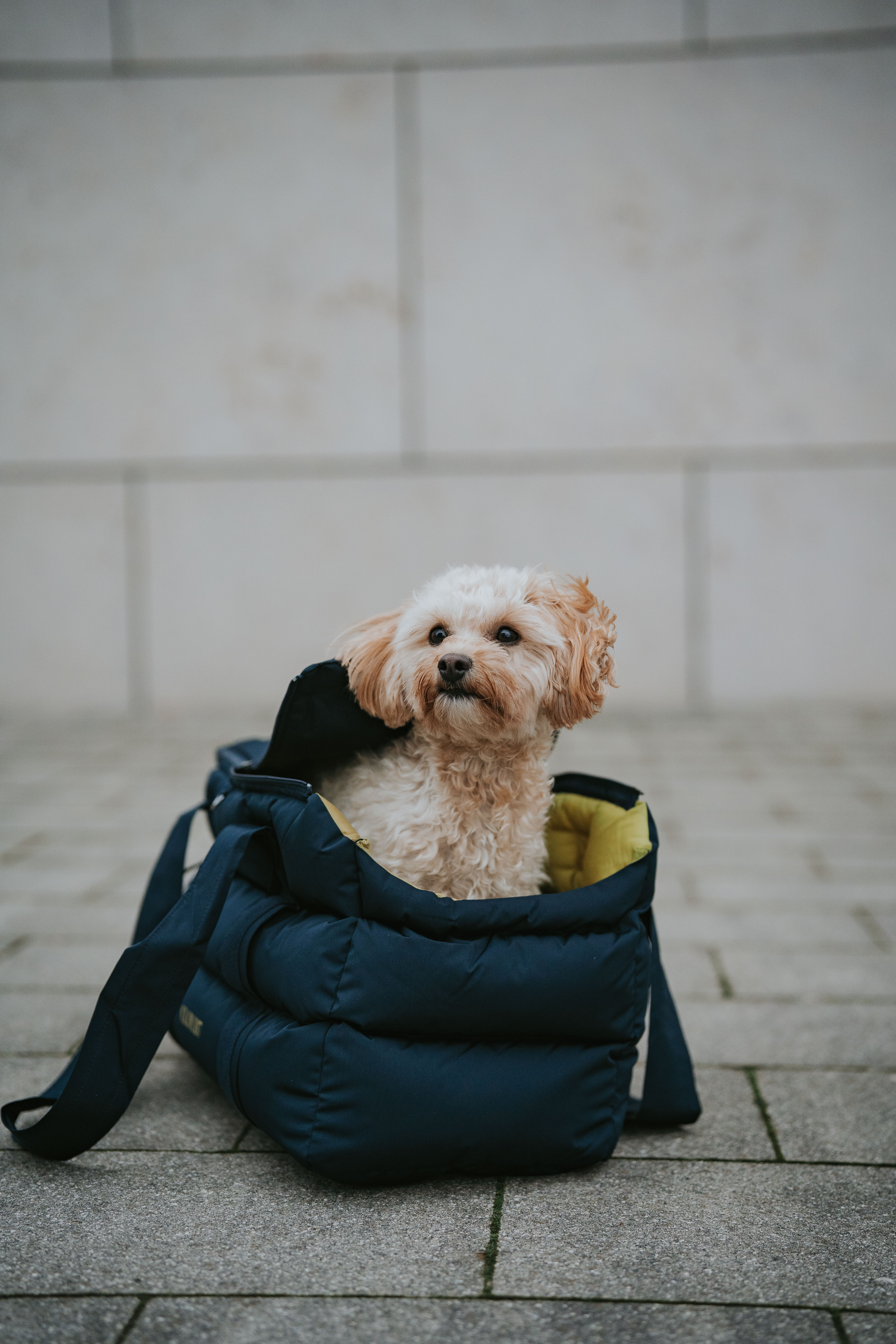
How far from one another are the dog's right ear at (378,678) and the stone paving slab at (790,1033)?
1084mm

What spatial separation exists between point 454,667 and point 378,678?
181 millimetres

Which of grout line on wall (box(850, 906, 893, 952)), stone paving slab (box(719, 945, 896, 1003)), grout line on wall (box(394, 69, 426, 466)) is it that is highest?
grout line on wall (box(394, 69, 426, 466))

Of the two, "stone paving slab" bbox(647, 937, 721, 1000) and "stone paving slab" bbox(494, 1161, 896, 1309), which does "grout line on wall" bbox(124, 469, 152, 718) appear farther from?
"stone paving slab" bbox(494, 1161, 896, 1309)

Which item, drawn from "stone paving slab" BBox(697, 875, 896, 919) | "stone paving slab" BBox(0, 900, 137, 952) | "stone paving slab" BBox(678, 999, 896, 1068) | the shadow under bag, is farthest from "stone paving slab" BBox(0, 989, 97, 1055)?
"stone paving slab" BBox(697, 875, 896, 919)

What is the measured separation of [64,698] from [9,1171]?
222 inches

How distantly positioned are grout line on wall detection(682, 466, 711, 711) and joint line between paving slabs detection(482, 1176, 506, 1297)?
5.37m

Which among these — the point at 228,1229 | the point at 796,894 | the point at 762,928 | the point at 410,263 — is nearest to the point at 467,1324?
the point at 228,1229

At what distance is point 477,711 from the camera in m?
1.90

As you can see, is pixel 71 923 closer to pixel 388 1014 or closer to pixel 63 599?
pixel 388 1014

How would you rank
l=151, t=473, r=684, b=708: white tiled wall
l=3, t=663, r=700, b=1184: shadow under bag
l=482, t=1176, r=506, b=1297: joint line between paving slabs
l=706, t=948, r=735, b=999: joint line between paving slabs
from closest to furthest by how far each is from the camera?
l=482, t=1176, r=506, b=1297: joint line between paving slabs → l=3, t=663, r=700, b=1184: shadow under bag → l=706, t=948, r=735, b=999: joint line between paving slabs → l=151, t=473, r=684, b=708: white tiled wall

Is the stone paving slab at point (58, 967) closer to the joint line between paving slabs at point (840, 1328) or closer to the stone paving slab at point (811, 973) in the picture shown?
the stone paving slab at point (811, 973)

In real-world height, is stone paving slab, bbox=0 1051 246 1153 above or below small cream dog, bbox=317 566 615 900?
below

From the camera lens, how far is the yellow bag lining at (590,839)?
1.94m

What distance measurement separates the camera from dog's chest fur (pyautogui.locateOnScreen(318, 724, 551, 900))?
1.97 m
